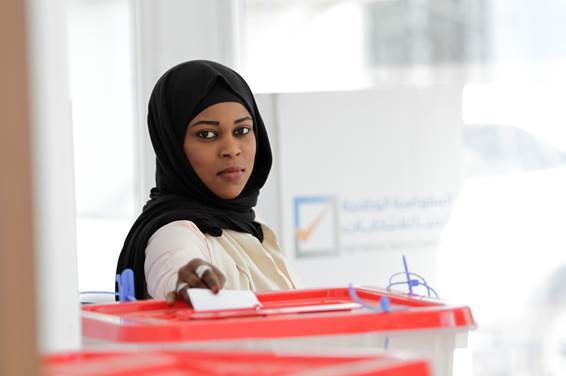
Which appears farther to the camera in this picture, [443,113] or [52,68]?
[443,113]

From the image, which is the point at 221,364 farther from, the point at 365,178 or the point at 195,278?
the point at 365,178

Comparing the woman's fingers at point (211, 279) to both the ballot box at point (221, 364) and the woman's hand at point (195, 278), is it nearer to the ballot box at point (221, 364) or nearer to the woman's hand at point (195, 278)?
the woman's hand at point (195, 278)

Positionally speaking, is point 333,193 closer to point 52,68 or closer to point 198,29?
point 198,29

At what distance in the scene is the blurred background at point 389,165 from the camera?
12.3ft

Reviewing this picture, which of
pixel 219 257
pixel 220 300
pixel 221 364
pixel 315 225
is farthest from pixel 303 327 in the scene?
pixel 315 225

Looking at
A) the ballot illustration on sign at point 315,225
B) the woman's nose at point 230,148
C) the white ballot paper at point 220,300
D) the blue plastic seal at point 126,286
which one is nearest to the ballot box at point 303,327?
the white ballot paper at point 220,300

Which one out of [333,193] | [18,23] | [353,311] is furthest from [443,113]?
[18,23]

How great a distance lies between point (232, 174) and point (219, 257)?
0.25 metres

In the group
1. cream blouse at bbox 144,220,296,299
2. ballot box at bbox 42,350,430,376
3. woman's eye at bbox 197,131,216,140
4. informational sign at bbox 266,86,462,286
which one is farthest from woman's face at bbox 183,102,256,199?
ballot box at bbox 42,350,430,376

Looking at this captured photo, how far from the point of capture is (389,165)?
156 inches

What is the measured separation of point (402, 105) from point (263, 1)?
8118 millimetres

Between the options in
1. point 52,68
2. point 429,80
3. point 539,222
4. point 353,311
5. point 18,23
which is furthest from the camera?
point 429,80

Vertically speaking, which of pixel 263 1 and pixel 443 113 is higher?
pixel 263 1

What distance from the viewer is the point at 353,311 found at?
1749 millimetres
